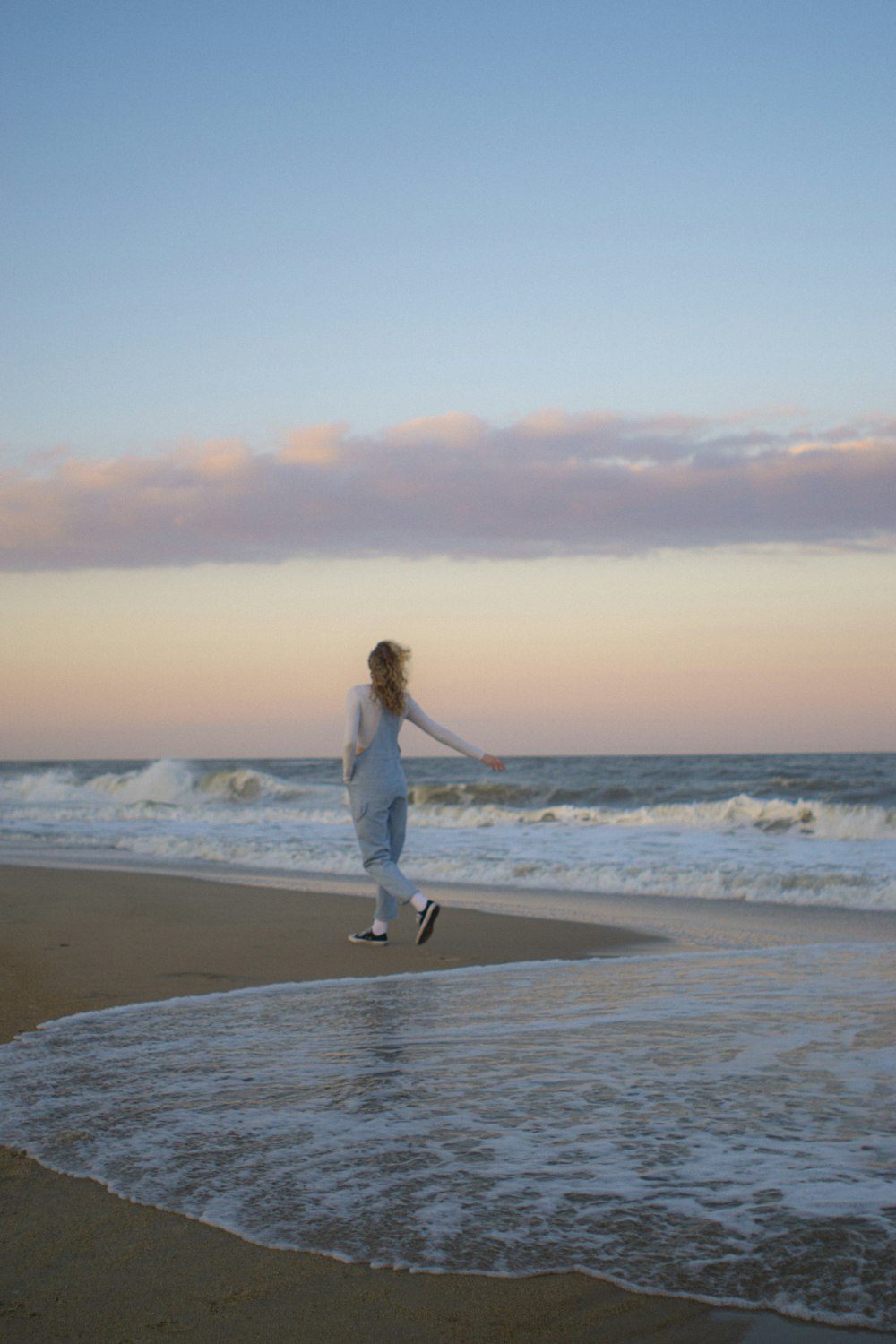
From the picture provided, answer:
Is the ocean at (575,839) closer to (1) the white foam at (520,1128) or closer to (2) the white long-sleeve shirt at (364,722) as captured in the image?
(2) the white long-sleeve shirt at (364,722)

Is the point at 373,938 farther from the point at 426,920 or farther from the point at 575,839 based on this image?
the point at 575,839

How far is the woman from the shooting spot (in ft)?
23.1

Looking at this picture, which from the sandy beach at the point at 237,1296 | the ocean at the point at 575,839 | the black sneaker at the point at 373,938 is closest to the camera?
the sandy beach at the point at 237,1296

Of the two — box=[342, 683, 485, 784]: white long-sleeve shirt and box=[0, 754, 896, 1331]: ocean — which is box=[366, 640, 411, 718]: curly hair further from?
box=[0, 754, 896, 1331]: ocean

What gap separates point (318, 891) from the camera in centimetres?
1024

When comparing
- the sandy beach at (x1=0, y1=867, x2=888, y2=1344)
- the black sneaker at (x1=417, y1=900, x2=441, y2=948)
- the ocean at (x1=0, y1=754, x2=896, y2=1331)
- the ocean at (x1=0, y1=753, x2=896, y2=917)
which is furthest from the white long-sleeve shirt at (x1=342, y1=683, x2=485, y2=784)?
the sandy beach at (x1=0, y1=867, x2=888, y2=1344)

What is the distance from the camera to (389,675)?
716 cm

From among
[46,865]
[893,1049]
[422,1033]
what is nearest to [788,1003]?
[893,1049]

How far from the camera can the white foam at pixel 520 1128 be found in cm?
227

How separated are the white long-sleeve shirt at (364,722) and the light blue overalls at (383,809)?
4 cm

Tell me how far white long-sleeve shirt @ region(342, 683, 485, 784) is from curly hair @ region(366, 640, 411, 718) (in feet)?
0.16

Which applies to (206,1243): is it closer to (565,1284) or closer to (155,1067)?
(565,1284)

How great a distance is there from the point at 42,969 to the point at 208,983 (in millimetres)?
904

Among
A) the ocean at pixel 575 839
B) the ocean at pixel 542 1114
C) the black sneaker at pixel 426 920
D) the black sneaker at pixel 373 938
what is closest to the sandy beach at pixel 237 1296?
the ocean at pixel 542 1114
